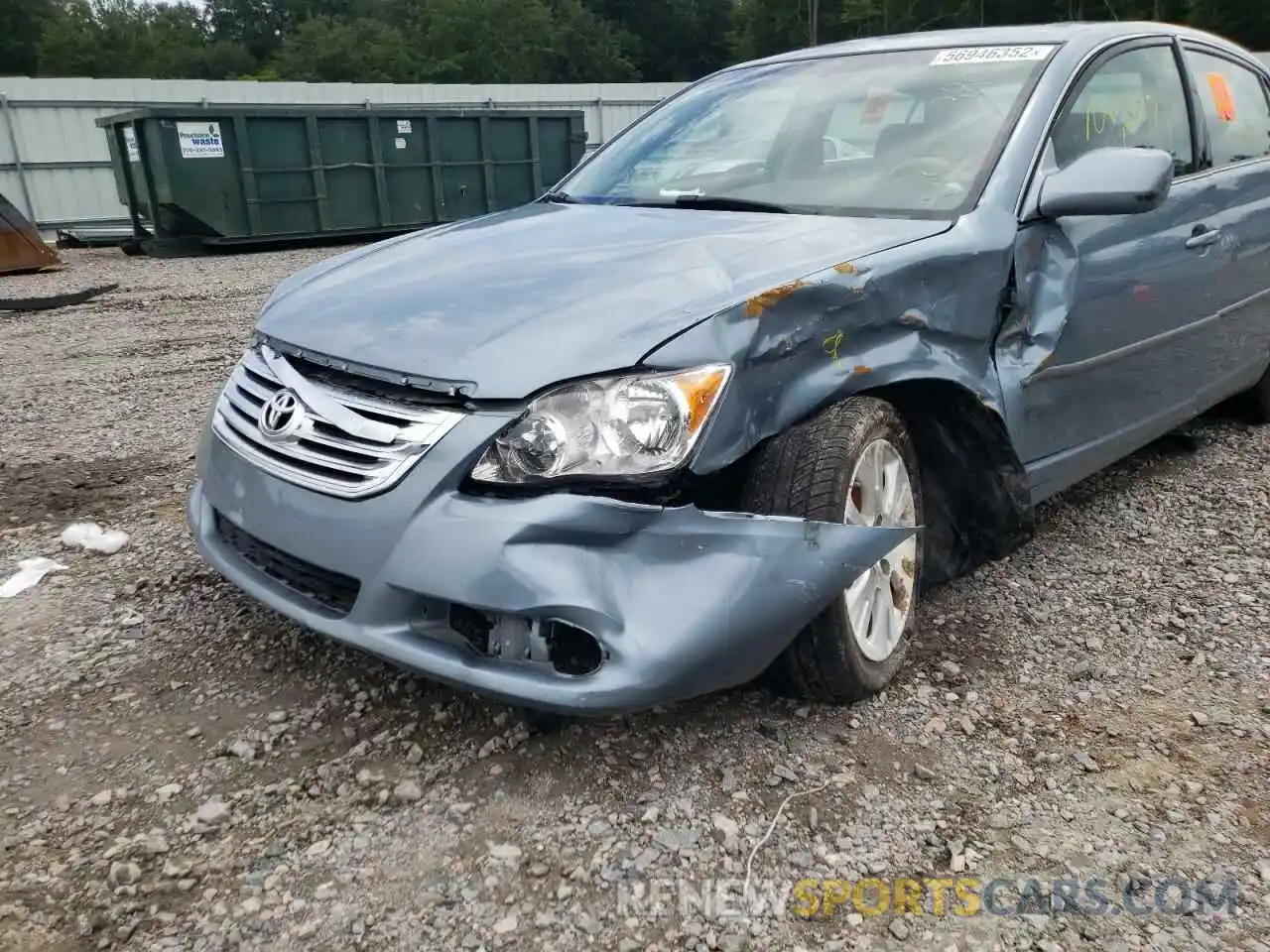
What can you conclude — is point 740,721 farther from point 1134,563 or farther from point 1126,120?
point 1126,120

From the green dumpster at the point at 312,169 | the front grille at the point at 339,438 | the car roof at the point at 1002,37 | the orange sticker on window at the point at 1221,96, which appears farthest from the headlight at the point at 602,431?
the green dumpster at the point at 312,169

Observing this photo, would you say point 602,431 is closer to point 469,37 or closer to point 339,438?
point 339,438

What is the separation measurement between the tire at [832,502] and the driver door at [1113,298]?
542 millimetres

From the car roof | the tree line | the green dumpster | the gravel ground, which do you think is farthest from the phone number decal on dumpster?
the tree line

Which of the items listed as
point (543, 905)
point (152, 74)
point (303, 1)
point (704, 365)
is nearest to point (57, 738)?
point (543, 905)

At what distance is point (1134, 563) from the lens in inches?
132

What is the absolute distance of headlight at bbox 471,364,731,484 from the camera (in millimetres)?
2043

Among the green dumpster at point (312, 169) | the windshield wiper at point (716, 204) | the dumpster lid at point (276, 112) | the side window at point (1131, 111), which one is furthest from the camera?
the green dumpster at point (312, 169)

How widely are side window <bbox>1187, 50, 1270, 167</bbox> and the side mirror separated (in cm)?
132

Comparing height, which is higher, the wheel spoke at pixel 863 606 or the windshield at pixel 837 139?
the windshield at pixel 837 139

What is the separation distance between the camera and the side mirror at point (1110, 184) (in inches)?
106

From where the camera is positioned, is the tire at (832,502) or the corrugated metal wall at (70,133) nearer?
the tire at (832,502)

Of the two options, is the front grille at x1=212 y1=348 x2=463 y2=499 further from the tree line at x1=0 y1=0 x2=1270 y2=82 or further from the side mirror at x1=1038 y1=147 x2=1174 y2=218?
the tree line at x1=0 y1=0 x2=1270 y2=82

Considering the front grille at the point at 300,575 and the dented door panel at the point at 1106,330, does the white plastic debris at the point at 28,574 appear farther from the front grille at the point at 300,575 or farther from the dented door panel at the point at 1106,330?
the dented door panel at the point at 1106,330
